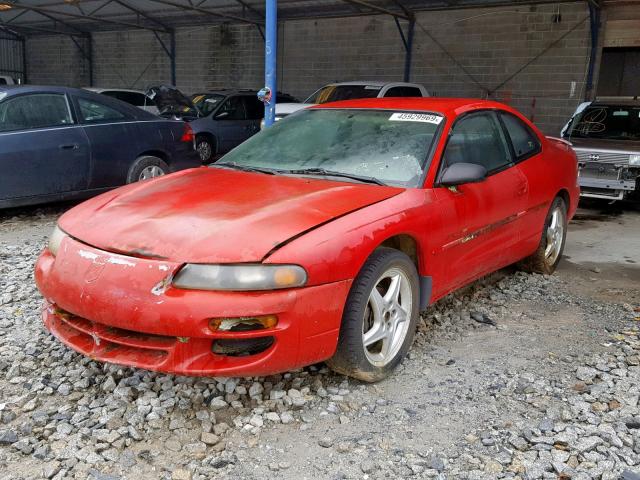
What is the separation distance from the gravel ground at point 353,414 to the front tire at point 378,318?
13cm

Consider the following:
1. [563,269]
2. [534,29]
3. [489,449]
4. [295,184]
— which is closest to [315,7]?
[534,29]

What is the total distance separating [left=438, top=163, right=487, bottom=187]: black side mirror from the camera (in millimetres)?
3305

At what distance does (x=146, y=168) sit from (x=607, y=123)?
22.6ft

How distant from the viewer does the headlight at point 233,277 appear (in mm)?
2424

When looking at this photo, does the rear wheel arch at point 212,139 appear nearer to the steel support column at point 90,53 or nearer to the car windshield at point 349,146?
the car windshield at point 349,146

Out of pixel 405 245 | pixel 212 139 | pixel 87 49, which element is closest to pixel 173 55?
pixel 87 49

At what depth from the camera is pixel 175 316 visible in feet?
7.84

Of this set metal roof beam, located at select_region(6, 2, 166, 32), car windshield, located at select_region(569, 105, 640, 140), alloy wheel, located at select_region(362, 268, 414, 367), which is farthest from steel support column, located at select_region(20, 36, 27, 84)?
alloy wheel, located at select_region(362, 268, 414, 367)

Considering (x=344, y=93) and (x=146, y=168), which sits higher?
(x=344, y=93)

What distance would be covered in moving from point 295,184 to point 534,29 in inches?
519

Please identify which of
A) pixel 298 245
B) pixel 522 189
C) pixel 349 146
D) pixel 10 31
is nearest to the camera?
pixel 298 245

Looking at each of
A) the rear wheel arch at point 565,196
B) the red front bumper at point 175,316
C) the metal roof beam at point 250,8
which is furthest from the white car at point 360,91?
the red front bumper at point 175,316

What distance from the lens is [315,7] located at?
16.6 metres

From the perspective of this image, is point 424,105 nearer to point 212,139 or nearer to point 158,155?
point 158,155
